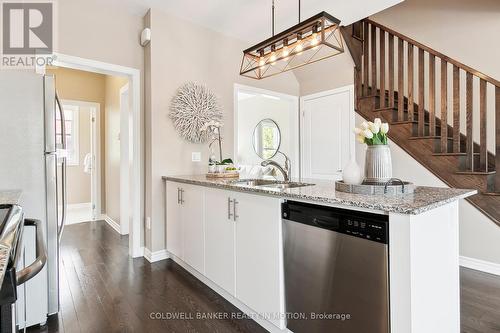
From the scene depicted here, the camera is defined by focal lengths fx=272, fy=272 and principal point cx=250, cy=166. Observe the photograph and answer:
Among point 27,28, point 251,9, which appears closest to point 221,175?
point 251,9

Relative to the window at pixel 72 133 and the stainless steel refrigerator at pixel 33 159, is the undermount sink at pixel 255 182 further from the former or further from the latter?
the window at pixel 72 133

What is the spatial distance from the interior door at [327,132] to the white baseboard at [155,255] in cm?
250

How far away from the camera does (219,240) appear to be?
215cm

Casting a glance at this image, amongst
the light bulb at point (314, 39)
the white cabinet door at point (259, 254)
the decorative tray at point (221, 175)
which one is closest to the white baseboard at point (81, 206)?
the decorative tray at point (221, 175)

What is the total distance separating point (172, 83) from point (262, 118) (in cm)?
290

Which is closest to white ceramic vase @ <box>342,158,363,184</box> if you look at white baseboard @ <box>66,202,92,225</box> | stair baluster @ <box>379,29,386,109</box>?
stair baluster @ <box>379,29,386,109</box>

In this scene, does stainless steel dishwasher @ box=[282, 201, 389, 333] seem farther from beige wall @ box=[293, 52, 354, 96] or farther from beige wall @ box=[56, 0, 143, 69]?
beige wall @ box=[293, 52, 354, 96]

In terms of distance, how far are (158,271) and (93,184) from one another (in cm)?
287

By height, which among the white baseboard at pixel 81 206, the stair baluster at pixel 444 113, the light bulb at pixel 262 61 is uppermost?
the light bulb at pixel 262 61

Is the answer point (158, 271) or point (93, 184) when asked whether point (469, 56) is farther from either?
point (93, 184)

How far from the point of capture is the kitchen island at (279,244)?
3.74 feet

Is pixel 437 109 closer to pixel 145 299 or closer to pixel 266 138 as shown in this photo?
pixel 266 138

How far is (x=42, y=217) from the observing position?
186 centimetres

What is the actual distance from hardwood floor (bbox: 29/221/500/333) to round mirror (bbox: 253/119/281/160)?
321cm
